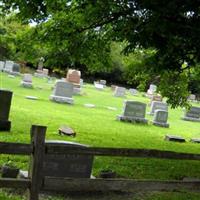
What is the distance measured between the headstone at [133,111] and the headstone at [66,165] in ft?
49.0

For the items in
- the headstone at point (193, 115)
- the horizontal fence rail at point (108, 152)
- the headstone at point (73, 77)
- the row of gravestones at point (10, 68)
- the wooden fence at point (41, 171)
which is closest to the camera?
the wooden fence at point (41, 171)

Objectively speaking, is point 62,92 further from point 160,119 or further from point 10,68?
point 10,68

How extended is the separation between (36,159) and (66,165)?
5.26 feet

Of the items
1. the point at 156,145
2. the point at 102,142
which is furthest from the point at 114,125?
the point at 102,142

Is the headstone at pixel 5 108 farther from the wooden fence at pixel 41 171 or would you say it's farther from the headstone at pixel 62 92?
the headstone at pixel 62 92

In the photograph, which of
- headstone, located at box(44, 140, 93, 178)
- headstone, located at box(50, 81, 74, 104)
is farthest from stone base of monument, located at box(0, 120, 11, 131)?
headstone, located at box(50, 81, 74, 104)

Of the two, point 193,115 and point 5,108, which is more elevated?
point 5,108

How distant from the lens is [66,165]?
27.3 feet

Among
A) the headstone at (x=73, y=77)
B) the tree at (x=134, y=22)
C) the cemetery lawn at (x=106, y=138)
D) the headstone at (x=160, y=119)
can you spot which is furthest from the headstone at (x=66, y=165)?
the headstone at (x=73, y=77)

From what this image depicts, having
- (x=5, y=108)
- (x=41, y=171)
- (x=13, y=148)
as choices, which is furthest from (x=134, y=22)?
(x=13, y=148)

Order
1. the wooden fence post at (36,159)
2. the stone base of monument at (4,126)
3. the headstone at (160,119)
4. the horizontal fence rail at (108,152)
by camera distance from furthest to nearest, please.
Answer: the headstone at (160,119) → the stone base of monument at (4,126) → the horizontal fence rail at (108,152) → the wooden fence post at (36,159)

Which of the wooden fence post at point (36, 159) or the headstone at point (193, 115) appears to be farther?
the headstone at point (193, 115)

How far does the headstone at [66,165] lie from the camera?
8.19 meters

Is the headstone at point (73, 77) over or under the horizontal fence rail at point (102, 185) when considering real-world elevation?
over
